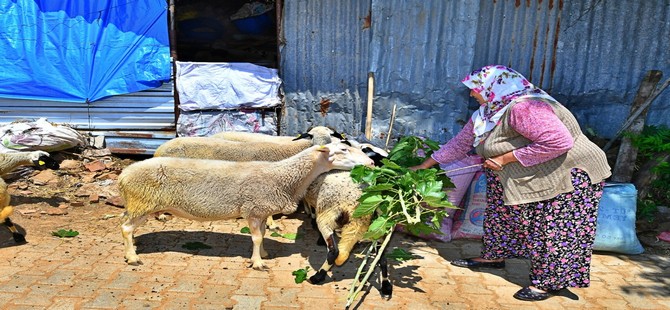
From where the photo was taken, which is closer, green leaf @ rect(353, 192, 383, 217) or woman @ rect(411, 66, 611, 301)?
woman @ rect(411, 66, 611, 301)

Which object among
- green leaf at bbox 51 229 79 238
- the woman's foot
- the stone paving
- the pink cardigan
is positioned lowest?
the stone paving

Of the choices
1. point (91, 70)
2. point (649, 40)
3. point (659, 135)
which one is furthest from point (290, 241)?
Result: point (649, 40)

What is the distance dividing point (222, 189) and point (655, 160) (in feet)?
17.0

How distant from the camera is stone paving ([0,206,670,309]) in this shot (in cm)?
399

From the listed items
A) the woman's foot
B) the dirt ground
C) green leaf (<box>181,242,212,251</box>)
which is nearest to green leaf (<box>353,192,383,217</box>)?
the woman's foot

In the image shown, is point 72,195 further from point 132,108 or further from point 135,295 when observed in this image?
point 135,295

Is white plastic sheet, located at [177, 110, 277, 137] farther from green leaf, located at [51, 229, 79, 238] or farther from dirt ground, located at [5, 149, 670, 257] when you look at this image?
green leaf, located at [51, 229, 79, 238]

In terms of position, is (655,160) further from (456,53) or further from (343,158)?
(343,158)

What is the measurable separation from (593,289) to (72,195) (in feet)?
20.1

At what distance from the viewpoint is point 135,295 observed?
13.2ft

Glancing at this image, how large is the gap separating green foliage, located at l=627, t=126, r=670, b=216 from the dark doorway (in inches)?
239

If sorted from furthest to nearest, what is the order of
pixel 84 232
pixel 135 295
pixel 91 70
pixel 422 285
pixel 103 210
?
1. pixel 91 70
2. pixel 103 210
3. pixel 84 232
4. pixel 422 285
5. pixel 135 295

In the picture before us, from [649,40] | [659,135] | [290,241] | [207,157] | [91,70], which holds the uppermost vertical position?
[649,40]

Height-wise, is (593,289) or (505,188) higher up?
(505,188)
